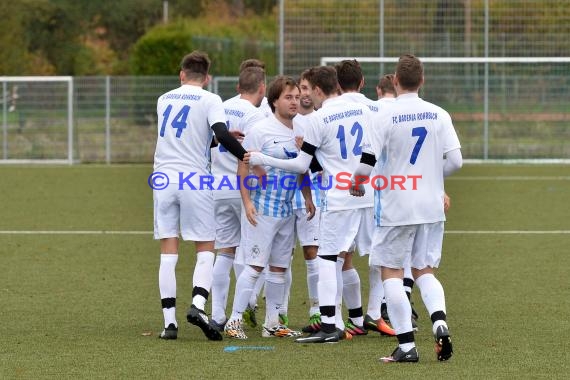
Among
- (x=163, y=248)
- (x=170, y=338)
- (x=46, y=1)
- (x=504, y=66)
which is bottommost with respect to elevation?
(x=170, y=338)

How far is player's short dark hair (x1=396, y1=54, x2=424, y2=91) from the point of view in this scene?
753 centimetres

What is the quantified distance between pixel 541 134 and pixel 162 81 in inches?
377

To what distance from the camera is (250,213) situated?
8.53 m

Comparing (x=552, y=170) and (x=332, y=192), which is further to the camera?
(x=552, y=170)

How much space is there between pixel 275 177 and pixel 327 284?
87 cm

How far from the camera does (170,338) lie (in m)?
8.48

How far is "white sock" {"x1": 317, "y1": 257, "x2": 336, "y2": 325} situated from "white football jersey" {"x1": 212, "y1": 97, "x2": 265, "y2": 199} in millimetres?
1165

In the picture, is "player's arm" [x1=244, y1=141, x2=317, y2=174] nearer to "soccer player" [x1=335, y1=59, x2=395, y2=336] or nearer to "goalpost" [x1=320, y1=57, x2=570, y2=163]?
"soccer player" [x1=335, y1=59, x2=395, y2=336]

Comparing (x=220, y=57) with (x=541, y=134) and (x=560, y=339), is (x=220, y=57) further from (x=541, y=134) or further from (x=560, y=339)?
(x=560, y=339)

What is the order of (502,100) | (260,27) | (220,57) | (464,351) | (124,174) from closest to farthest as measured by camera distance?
1. (464,351)
2. (124,174)
3. (502,100)
4. (220,57)
5. (260,27)

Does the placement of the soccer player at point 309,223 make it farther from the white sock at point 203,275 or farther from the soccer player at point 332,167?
the white sock at point 203,275

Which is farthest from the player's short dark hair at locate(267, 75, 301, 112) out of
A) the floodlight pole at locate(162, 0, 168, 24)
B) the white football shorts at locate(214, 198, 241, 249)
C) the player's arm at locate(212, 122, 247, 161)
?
the floodlight pole at locate(162, 0, 168, 24)

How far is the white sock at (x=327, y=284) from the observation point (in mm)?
8305

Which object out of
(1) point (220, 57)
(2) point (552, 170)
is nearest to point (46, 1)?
(1) point (220, 57)
